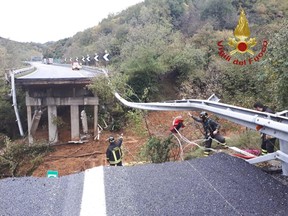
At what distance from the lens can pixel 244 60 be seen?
62.0 feet

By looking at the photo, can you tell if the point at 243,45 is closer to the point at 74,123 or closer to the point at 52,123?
the point at 74,123

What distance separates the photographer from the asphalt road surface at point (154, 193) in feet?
9.49

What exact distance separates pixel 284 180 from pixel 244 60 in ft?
54.6

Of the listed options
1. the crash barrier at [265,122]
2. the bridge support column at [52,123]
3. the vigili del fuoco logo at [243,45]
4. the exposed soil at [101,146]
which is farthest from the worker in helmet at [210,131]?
the bridge support column at [52,123]

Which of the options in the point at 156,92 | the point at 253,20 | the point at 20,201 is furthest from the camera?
the point at 253,20

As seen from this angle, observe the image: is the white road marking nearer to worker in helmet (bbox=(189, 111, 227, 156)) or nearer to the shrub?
the shrub

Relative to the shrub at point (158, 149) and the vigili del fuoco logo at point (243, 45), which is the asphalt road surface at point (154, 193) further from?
the vigili del fuoco logo at point (243, 45)

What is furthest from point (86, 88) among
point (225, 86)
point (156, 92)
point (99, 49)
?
point (99, 49)

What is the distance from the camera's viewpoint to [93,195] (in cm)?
325

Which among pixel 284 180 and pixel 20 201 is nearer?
pixel 20 201

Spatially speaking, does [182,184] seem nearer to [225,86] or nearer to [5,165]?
[5,165]

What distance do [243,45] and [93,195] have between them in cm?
1545

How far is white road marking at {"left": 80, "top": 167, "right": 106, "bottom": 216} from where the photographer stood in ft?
9.47

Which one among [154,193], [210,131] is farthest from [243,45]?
[154,193]
